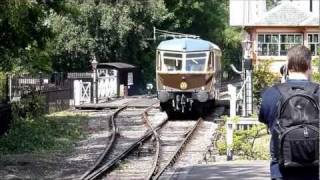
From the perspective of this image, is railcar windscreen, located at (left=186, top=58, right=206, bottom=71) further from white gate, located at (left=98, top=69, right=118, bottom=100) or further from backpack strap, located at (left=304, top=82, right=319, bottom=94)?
backpack strap, located at (left=304, top=82, right=319, bottom=94)

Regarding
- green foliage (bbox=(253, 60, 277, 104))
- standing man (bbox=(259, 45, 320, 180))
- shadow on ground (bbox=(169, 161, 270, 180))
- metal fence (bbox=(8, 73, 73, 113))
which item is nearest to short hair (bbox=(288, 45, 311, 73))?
standing man (bbox=(259, 45, 320, 180))

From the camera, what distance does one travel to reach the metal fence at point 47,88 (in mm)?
26141

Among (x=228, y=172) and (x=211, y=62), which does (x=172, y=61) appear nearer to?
(x=211, y=62)

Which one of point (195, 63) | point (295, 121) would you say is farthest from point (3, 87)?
point (295, 121)

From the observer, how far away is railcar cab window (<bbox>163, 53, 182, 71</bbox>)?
26686 mm

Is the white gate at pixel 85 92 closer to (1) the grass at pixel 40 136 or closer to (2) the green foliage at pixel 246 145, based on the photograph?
(1) the grass at pixel 40 136

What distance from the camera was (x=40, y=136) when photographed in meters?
18.7

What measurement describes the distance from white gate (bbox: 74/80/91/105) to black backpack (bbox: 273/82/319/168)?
30.0 meters

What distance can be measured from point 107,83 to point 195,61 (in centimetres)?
1654

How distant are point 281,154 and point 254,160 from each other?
9.52 meters

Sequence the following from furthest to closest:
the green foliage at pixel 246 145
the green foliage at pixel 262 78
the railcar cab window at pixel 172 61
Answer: the railcar cab window at pixel 172 61, the green foliage at pixel 262 78, the green foliage at pixel 246 145

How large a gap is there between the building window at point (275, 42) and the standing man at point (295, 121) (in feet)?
134

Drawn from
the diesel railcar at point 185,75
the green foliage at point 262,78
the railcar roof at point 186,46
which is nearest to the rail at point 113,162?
the diesel railcar at point 185,75

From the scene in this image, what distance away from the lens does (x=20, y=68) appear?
28.0 metres
